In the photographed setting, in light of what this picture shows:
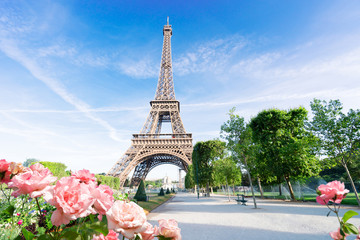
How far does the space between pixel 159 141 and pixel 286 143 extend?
2158 cm

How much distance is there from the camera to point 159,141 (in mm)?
33656

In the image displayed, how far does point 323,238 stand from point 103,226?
23.0 ft

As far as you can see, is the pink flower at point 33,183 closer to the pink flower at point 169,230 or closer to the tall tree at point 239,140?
the pink flower at point 169,230

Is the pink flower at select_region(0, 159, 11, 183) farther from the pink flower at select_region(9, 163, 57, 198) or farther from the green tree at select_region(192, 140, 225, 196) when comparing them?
the green tree at select_region(192, 140, 225, 196)

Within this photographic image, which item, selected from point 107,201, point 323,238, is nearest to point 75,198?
point 107,201

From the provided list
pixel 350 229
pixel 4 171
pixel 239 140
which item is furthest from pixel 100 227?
pixel 239 140

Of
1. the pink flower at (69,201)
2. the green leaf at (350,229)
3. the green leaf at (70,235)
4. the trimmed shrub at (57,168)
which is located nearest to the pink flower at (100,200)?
the pink flower at (69,201)

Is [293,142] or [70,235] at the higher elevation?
[293,142]

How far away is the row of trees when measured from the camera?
40.0 feet

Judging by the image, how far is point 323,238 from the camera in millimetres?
5340

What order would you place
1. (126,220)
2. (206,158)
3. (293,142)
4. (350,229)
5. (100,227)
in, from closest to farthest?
(126,220) → (100,227) → (350,229) → (293,142) → (206,158)

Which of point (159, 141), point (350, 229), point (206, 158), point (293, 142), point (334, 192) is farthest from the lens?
point (159, 141)

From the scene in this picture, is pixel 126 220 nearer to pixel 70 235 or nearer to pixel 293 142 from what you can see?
pixel 70 235

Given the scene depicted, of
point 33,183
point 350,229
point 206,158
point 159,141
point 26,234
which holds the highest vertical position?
point 159,141
